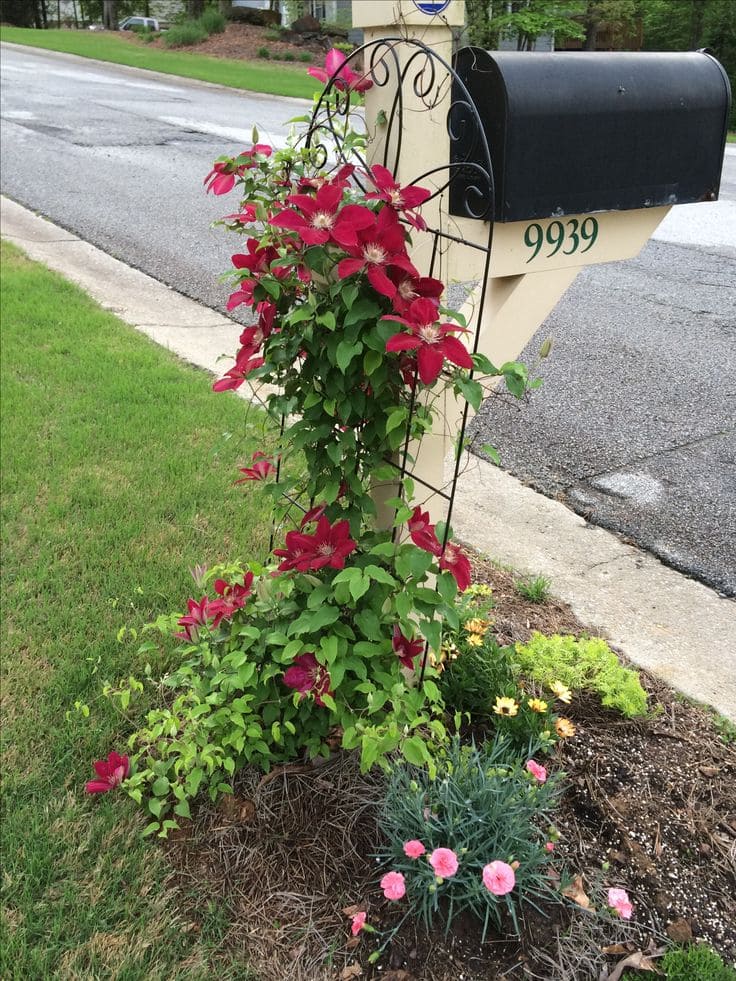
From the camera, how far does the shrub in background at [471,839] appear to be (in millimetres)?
1657

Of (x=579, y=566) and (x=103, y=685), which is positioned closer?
(x=103, y=685)

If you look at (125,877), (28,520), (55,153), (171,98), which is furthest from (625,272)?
(171,98)

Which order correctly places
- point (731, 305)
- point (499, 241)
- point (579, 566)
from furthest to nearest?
point (731, 305) → point (579, 566) → point (499, 241)

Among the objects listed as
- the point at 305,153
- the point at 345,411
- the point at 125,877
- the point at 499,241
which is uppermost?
the point at 305,153

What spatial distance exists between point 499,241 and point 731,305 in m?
4.75

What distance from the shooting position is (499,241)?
173 cm

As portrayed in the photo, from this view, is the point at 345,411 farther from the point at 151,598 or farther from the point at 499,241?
the point at 151,598

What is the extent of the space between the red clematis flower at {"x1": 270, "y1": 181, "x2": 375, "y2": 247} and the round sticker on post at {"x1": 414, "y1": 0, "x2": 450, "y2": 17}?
39 centimetres

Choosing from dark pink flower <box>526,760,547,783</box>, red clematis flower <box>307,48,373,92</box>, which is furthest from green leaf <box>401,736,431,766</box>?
red clematis flower <box>307,48,373,92</box>

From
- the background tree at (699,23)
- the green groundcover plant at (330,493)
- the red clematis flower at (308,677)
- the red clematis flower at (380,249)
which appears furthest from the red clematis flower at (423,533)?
the background tree at (699,23)

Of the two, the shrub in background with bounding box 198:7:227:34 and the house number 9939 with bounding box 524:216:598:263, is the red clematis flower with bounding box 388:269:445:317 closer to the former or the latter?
the house number 9939 with bounding box 524:216:598:263

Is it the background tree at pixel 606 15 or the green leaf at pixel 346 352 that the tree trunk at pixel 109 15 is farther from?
the green leaf at pixel 346 352

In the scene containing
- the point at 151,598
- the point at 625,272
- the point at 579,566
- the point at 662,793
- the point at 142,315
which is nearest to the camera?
the point at 662,793

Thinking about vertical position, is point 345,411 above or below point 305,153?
below
